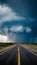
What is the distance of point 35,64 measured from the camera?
12.5 m

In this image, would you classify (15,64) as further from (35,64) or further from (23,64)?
(35,64)

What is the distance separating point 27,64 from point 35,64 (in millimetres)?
526

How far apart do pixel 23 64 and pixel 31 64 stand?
589mm

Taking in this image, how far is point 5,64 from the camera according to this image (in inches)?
494

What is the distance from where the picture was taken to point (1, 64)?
12758mm

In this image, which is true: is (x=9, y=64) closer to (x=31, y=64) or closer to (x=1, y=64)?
(x=1, y=64)

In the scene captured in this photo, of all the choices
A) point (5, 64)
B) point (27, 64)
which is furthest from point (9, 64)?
point (27, 64)

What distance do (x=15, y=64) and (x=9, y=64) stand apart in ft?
1.39

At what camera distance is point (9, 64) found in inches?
495

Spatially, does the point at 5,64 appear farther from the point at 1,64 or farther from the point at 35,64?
the point at 35,64

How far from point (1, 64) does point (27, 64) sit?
1741 mm

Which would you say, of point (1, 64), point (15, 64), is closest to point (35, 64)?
point (15, 64)

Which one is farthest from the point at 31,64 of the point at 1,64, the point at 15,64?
the point at 1,64

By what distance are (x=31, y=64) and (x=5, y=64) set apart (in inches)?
67.0
